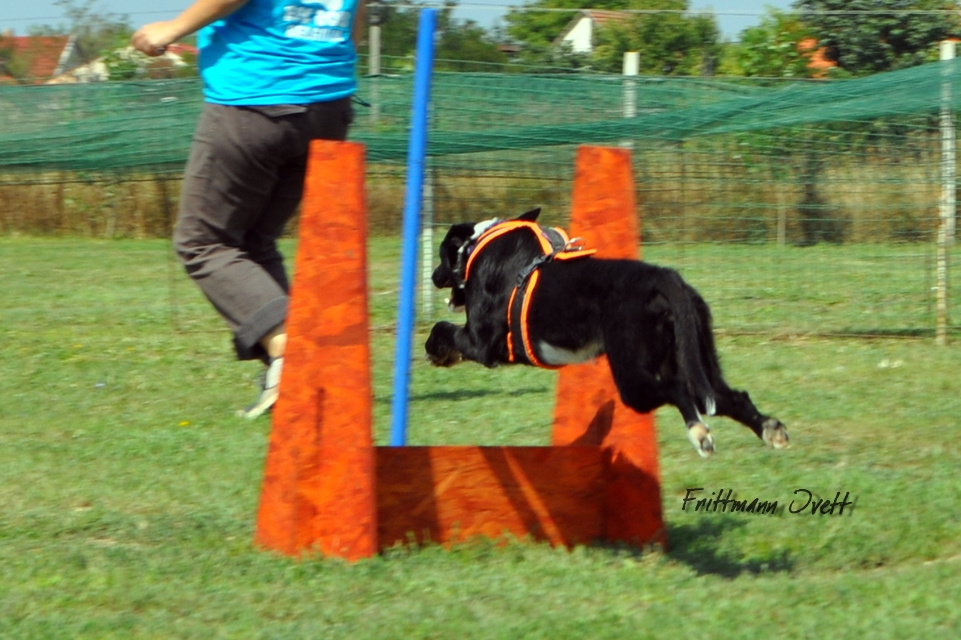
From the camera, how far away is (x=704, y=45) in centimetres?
1191

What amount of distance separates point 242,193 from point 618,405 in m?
1.60

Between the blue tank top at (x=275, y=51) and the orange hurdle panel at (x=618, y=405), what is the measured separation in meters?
1.01

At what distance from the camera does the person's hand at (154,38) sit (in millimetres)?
4244

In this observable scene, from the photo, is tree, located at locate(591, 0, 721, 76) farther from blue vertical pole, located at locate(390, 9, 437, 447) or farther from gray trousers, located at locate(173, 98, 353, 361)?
blue vertical pole, located at locate(390, 9, 437, 447)

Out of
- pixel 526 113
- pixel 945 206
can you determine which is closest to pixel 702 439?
pixel 526 113

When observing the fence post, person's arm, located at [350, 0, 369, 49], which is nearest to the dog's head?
person's arm, located at [350, 0, 369, 49]

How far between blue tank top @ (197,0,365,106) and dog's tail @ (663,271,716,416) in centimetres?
157

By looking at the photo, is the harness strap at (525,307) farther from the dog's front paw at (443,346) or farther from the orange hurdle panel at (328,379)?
the orange hurdle panel at (328,379)

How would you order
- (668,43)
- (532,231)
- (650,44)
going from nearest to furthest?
1. (532,231)
2. (668,43)
3. (650,44)

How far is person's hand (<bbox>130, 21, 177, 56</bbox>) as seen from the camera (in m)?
4.24

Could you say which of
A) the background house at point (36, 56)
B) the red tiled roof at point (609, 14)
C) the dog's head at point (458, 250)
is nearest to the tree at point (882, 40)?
the red tiled roof at point (609, 14)

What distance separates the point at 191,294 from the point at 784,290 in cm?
529

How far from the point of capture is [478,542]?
374 centimetres

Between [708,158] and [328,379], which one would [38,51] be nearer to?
[708,158]
